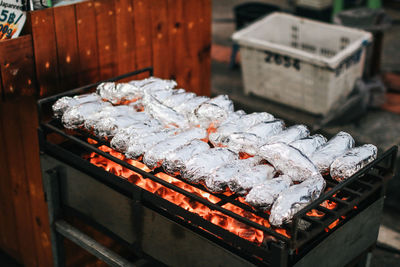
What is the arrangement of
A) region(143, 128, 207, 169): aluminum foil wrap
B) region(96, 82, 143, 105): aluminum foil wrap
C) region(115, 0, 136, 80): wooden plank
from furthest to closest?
region(115, 0, 136, 80): wooden plank < region(96, 82, 143, 105): aluminum foil wrap < region(143, 128, 207, 169): aluminum foil wrap

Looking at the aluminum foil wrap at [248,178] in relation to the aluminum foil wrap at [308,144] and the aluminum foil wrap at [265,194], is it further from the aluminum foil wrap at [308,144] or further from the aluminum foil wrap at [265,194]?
the aluminum foil wrap at [308,144]

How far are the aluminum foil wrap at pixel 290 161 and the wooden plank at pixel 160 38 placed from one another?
1542 millimetres

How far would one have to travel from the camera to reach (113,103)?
111 inches

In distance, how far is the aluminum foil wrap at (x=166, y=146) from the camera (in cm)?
227

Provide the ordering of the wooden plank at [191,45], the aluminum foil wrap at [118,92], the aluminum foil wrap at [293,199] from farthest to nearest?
the wooden plank at [191,45], the aluminum foil wrap at [118,92], the aluminum foil wrap at [293,199]

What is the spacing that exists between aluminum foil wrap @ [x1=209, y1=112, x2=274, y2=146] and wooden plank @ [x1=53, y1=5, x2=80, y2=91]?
1.04 metres

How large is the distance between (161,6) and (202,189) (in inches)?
64.0

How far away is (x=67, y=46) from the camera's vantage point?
115 inches

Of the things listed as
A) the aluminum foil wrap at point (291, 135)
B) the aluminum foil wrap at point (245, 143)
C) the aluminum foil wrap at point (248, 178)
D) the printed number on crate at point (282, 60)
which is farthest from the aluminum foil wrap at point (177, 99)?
the printed number on crate at point (282, 60)

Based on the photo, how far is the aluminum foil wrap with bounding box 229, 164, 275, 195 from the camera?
6.75ft

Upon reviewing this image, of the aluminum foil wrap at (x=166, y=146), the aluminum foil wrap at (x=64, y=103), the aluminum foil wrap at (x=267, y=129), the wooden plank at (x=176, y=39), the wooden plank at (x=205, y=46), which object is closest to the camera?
the aluminum foil wrap at (x=166, y=146)

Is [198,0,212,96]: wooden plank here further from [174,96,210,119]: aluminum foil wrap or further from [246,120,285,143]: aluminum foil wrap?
[246,120,285,143]: aluminum foil wrap

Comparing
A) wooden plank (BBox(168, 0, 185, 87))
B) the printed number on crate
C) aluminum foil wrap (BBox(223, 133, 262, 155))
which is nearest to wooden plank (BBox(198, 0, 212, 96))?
wooden plank (BBox(168, 0, 185, 87))

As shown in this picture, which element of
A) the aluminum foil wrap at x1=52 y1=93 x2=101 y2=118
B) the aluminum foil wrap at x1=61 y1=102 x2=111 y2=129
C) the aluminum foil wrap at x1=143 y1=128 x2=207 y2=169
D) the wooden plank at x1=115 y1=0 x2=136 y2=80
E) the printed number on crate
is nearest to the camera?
the aluminum foil wrap at x1=143 y1=128 x2=207 y2=169
